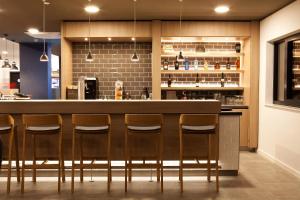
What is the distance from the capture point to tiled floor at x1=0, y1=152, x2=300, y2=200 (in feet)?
15.1

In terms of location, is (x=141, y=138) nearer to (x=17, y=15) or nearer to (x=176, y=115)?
(x=176, y=115)

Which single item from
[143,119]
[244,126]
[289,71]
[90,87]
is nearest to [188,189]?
[143,119]

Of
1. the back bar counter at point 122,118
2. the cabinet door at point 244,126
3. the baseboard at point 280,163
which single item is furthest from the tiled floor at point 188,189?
the cabinet door at point 244,126

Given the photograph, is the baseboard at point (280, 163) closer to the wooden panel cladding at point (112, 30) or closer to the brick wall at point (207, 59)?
the brick wall at point (207, 59)

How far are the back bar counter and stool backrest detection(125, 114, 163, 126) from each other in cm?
43

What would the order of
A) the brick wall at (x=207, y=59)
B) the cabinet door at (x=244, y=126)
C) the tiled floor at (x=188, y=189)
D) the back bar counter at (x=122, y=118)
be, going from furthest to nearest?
1. the brick wall at (x=207, y=59)
2. the cabinet door at (x=244, y=126)
3. the back bar counter at (x=122, y=118)
4. the tiled floor at (x=188, y=189)

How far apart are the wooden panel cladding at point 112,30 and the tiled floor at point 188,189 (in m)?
3.15

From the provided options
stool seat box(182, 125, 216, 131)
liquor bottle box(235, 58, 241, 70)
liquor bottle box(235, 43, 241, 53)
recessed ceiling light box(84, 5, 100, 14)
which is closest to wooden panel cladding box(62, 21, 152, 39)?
recessed ceiling light box(84, 5, 100, 14)

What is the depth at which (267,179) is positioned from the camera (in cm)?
543

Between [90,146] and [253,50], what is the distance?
390cm

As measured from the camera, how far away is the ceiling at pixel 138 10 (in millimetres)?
5918

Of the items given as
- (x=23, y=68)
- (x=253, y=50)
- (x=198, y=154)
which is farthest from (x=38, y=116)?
(x=23, y=68)

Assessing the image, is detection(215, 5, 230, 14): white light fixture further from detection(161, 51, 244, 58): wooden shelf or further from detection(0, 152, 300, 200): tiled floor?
detection(0, 152, 300, 200): tiled floor

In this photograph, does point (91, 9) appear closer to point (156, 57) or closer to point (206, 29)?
point (156, 57)
